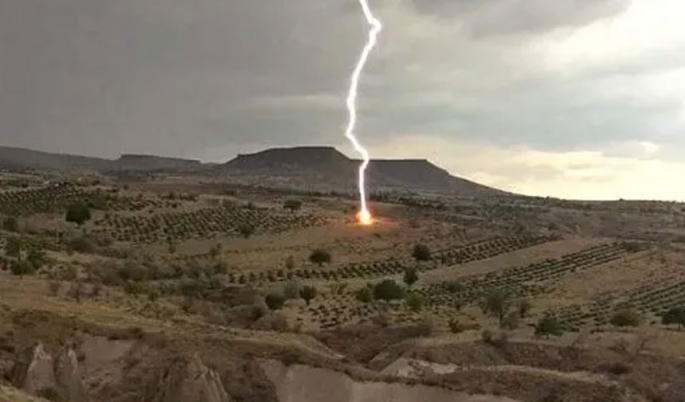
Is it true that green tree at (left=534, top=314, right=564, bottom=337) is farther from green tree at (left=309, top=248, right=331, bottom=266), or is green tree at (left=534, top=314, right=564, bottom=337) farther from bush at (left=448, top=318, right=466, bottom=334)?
green tree at (left=309, top=248, right=331, bottom=266)

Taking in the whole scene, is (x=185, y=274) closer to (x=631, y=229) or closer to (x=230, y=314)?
(x=230, y=314)

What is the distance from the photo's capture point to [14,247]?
6125cm

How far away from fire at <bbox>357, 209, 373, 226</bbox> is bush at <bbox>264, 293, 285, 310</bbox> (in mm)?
54142

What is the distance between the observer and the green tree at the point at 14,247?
195ft

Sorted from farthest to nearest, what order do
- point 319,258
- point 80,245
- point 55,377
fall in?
1. point 319,258
2. point 80,245
3. point 55,377

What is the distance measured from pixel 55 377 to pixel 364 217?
89587 millimetres

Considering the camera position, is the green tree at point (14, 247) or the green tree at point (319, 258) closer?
the green tree at point (14, 247)

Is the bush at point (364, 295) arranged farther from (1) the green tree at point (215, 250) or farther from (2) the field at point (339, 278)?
(1) the green tree at point (215, 250)

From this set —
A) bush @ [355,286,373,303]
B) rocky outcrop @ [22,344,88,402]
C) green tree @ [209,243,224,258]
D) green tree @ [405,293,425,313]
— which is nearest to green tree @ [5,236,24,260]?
green tree @ [209,243,224,258]

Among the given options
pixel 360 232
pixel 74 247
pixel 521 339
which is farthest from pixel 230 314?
pixel 360 232

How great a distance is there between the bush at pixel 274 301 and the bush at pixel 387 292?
31.4 feet

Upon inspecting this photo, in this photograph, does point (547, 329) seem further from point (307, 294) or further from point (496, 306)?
point (307, 294)

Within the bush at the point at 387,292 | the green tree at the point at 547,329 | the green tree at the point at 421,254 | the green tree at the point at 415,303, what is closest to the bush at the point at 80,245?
the bush at the point at 387,292

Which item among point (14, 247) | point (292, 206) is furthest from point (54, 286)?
point (292, 206)
